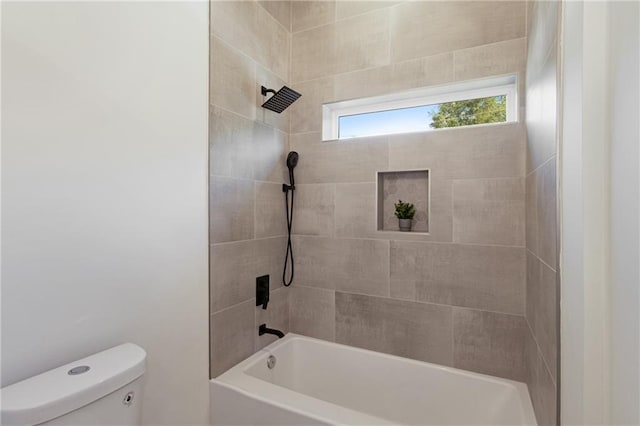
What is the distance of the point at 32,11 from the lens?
3.17 feet

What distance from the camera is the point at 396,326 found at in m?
1.90

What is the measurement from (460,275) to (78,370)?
67.5 inches

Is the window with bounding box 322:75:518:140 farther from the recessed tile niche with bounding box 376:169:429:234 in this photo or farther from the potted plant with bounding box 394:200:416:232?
the potted plant with bounding box 394:200:416:232

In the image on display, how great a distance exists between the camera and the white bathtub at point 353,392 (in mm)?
1431

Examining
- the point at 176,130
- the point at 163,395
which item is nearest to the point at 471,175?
the point at 176,130

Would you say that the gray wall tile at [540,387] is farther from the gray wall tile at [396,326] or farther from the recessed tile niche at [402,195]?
the recessed tile niche at [402,195]

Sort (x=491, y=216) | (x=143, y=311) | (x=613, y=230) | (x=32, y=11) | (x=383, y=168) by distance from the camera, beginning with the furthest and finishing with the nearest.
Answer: (x=383, y=168) → (x=491, y=216) → (x=143, y=311) → (x=32, y=11) → (x=613, y=230)

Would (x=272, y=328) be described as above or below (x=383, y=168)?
below

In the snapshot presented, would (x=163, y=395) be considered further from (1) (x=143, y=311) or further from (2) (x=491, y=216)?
(2) (x=491, y=216)

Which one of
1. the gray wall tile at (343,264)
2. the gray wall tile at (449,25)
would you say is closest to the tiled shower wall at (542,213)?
the gray wall tile at (449,25)

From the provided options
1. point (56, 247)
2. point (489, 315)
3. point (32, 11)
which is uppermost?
point (32, 11)

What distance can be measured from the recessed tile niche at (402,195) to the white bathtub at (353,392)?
80 cm

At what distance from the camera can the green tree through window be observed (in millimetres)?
1773

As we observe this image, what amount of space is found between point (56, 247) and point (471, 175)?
1.84 m
